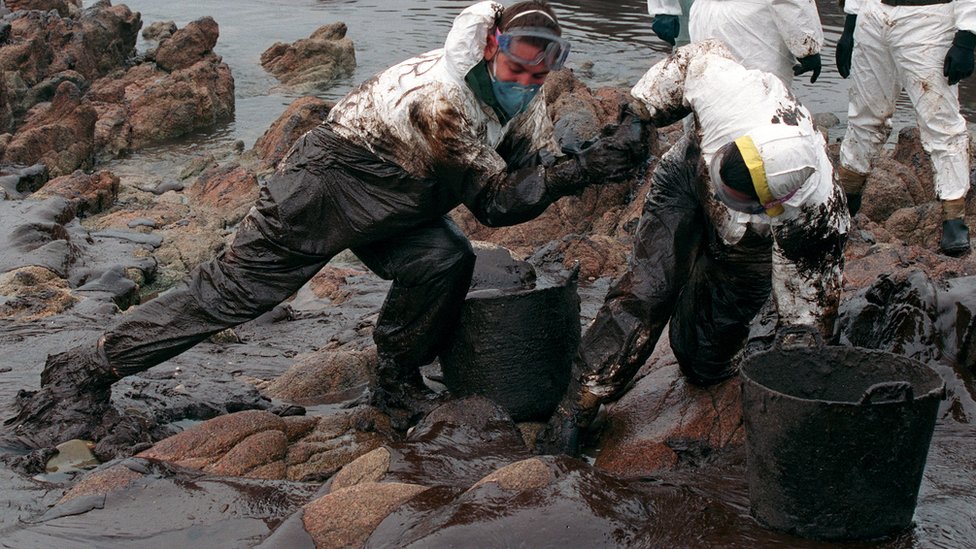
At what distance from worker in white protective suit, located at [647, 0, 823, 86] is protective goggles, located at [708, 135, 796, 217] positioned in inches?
127

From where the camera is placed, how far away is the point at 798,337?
4367 millimetres

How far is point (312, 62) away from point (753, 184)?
1510 cm

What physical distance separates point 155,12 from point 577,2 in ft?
28.5

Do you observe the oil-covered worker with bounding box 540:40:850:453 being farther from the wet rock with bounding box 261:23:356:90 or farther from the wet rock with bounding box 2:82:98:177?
the wet rock with bounding box 261:23:356:90

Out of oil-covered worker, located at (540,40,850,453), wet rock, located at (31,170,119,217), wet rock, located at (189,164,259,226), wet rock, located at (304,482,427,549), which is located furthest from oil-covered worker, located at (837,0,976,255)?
wet rock, located at (31,170,119,217)

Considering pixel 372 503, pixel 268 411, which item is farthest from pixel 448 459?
pixel 268 411

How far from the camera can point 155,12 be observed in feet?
78.0

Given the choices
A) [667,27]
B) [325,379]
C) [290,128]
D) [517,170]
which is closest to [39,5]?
[290,128]

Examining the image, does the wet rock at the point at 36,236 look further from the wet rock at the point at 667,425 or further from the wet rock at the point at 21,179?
the wet rock at the point at 667,425

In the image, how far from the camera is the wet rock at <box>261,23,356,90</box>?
18.1 m

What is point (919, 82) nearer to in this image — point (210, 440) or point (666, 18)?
point (666, 18)

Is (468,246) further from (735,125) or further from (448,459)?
(735,125)

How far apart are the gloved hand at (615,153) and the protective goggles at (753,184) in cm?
37

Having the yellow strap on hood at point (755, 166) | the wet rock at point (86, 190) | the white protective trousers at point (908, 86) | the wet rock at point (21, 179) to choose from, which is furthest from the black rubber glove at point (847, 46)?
the wet rock at point (21, 179)
